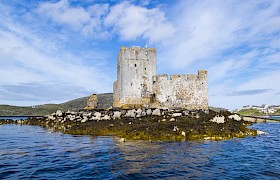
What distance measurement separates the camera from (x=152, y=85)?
1035 inches

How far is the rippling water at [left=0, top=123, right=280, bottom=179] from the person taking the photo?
23.4 ft

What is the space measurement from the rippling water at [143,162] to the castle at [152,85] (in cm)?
1390

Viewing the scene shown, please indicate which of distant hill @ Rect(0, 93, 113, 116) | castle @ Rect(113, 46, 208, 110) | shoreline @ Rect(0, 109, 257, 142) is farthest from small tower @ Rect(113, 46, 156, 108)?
distant hill @ Rect(0, 93, 113, 116)

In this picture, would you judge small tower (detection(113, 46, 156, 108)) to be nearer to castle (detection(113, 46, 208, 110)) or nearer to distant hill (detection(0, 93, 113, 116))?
castle (detection(113, 46, 208, 110))

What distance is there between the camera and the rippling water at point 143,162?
7.14m

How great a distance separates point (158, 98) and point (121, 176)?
19151mm

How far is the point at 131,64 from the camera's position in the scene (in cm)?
2566

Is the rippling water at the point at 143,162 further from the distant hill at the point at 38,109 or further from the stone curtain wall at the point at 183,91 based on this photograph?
the distant hill at the point at 38,109

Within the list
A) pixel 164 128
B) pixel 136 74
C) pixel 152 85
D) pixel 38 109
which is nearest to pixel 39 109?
pixel 38 109

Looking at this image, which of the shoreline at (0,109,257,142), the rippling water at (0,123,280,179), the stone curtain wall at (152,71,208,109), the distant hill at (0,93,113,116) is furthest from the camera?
the distant hill at (0,93,113,116)

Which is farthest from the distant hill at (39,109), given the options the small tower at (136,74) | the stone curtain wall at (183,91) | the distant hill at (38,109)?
the stone curtain wall at (183,91)

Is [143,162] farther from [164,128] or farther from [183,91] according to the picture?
[183,91]

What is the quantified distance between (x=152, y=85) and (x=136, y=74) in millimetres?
2070

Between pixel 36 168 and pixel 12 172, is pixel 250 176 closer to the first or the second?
pixel 36 168
